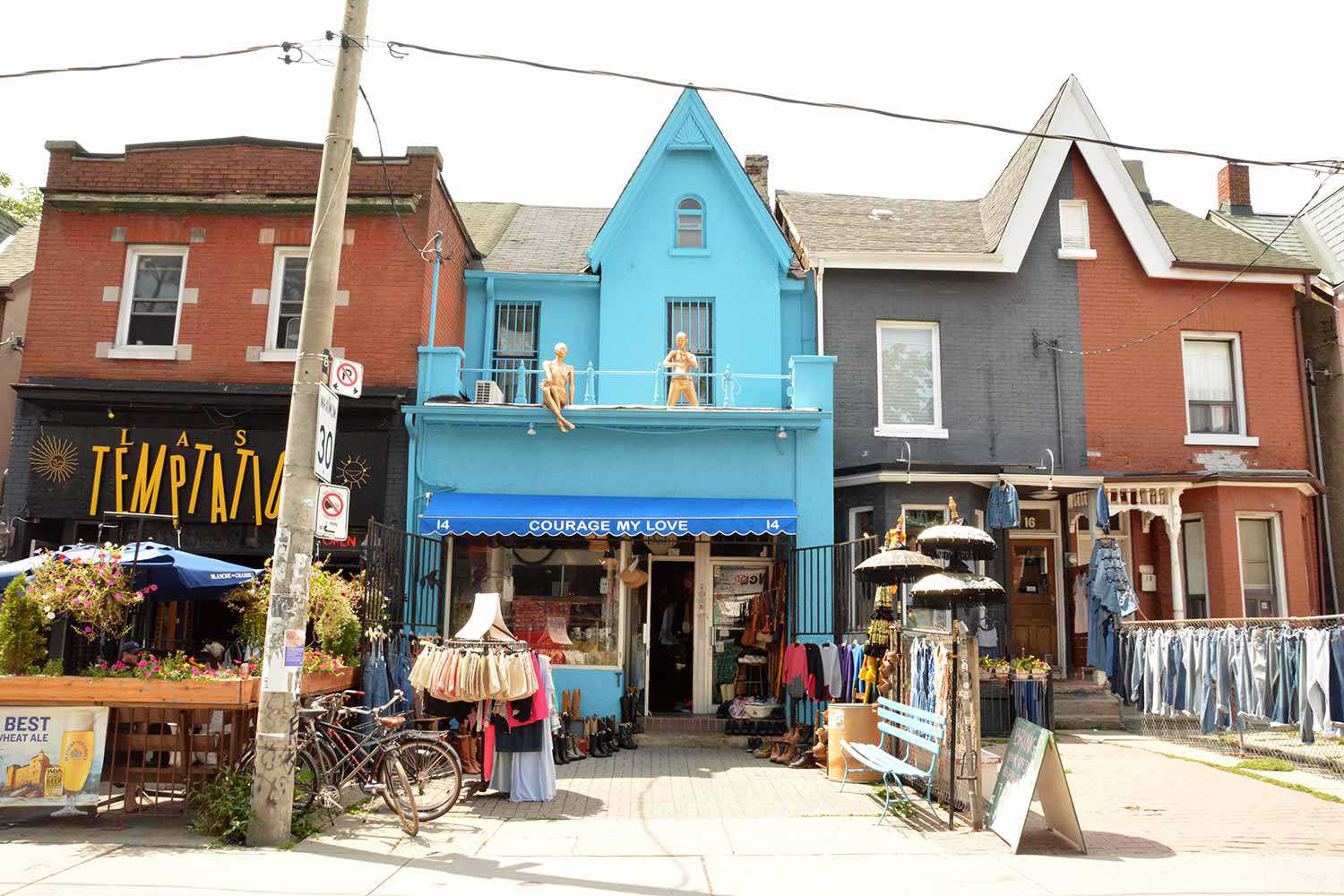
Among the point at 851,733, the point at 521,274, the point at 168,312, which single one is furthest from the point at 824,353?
the point at 168,312

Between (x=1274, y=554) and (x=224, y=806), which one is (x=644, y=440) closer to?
(x=224, y=806)

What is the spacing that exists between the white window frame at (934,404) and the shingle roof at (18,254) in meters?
13.8

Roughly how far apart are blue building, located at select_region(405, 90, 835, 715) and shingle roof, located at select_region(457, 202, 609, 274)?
37 cm

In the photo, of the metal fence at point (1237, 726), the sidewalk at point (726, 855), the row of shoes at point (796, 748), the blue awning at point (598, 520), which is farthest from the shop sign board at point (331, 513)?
the metal fence at point (1237, 726)

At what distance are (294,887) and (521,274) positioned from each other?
11.4m

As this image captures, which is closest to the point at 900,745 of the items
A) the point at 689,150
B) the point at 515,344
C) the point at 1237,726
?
the point at 1237,726

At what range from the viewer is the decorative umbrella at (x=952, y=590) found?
9.55 metres

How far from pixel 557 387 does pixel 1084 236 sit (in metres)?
9.87

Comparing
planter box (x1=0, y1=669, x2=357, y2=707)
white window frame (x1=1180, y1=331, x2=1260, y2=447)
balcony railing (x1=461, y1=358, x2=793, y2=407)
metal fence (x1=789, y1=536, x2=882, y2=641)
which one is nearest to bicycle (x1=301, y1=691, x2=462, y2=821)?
planter box (x1=0, y1=669, x2=357, y2=707)

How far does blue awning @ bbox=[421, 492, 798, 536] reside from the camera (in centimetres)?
1335

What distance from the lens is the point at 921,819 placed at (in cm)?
880

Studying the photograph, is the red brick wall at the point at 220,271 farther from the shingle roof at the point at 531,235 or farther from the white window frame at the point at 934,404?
the white window frame at the point at 934,404

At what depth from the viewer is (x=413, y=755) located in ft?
29.0

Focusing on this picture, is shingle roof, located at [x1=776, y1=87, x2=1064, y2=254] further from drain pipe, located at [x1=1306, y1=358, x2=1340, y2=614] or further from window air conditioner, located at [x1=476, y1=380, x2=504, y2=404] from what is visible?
drain pipe, located at [x1=1306, y1=358, x2=1340, y2=614]
